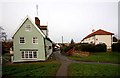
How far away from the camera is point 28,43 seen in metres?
30.8

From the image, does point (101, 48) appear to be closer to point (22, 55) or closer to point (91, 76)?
point (22, 55)

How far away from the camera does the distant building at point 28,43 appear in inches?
1201

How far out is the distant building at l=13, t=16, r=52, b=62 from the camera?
30500 mm

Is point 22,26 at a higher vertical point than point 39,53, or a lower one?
higher

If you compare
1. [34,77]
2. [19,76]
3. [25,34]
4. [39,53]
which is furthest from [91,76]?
[25,34]

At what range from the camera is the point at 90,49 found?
4322 centimetres

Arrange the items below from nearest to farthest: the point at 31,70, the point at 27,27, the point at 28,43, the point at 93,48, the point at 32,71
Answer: the point at 32,71
the point at 31,70
the point at 28,43
the point at 27,27
the point at 93,48

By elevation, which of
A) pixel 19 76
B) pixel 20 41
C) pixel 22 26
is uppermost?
pixel 22 26

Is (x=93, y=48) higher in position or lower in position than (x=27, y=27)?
lower

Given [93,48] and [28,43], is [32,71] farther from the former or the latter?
[93,48]

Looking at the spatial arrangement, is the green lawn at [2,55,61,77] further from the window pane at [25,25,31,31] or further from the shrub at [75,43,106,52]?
the shrub at [75,43,106,52]

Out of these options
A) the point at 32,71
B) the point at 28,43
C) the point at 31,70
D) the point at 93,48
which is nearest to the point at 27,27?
the point at 28,43

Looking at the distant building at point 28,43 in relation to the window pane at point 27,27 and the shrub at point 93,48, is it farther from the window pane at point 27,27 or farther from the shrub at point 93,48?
the shrub at point 93,48

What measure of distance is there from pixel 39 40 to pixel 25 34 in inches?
117
